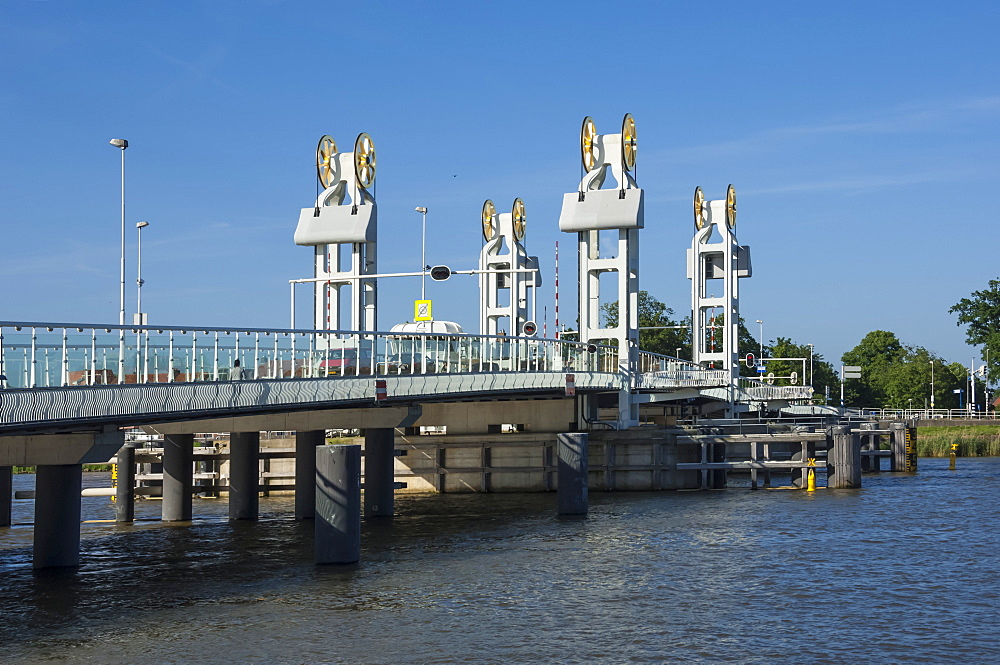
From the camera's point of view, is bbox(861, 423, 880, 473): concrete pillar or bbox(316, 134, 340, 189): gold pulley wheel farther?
bbox(861, 423, 880, 473): concrete pillar

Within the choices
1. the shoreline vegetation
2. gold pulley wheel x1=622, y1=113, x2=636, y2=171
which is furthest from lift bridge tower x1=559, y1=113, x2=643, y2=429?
the shoreline vegetation

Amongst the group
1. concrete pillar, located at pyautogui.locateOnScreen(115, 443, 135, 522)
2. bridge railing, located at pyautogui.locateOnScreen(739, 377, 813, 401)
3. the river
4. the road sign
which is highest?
the road sign

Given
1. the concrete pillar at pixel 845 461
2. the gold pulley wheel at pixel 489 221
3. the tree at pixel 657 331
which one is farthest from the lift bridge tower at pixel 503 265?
the tree at pixel 657 331

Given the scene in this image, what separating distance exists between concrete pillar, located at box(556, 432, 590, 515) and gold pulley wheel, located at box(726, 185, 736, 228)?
38.4 metres

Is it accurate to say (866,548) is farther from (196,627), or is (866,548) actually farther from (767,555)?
(196,627)

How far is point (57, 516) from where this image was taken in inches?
1138

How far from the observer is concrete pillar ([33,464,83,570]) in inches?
1112

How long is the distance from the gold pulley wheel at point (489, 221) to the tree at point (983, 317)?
8874cm

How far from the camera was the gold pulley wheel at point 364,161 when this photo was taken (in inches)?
1987

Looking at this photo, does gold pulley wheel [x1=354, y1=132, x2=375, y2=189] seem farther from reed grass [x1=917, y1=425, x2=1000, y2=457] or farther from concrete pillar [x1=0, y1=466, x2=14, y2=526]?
reed grass [x1=917, y1=425, x2=1000, y2=457]

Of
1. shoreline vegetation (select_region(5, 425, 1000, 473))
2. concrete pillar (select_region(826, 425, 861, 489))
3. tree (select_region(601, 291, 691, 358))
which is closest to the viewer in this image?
concrete pillar (select_region(826, 425, 861, 489))

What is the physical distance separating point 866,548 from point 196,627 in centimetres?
1725

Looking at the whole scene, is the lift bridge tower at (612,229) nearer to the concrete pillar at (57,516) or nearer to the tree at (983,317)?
the concrete pillar at (57,516)

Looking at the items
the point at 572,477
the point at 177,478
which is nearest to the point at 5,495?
the point at 177,478
